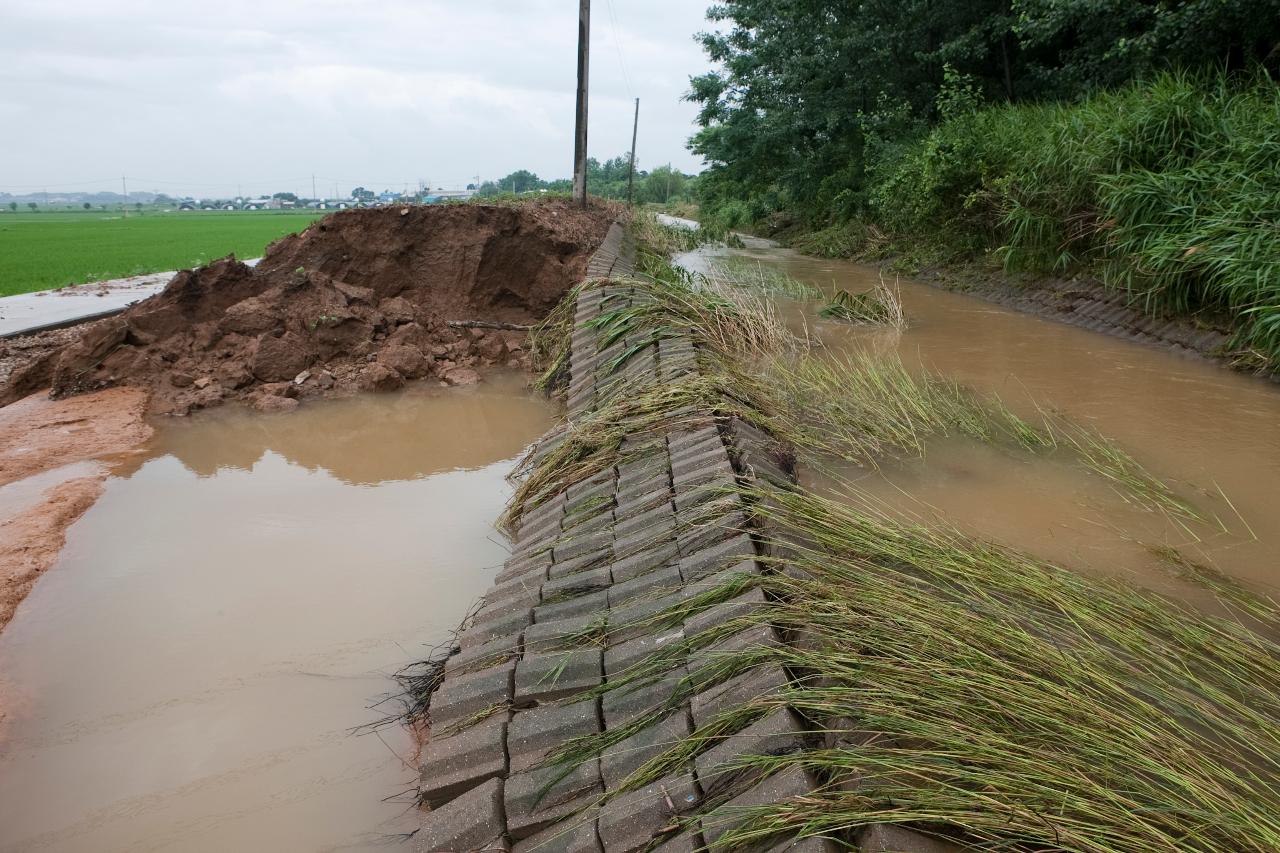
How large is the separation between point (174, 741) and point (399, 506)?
69.6 inches

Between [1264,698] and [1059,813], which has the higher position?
[1059,813]

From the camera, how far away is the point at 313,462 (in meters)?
4.63

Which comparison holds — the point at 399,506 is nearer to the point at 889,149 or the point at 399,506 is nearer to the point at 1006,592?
the point at 1006,592

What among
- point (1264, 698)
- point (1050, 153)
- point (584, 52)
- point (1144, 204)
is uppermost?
point (584, 52)

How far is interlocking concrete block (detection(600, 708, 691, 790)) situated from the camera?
161 cm

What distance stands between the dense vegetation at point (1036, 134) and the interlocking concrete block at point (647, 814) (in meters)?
5.72

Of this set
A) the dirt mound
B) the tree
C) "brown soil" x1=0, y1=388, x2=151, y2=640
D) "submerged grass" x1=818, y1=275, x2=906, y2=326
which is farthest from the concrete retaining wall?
the tree

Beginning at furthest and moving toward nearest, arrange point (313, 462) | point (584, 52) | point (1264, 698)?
point (584, 52)
point (313, 462)
point (1264, 698)

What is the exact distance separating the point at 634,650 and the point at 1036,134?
9524 millimetres

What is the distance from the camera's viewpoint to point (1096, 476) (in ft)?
11.5

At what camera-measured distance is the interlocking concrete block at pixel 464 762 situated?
1.80 metres

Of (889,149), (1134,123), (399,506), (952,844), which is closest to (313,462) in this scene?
(399,506)

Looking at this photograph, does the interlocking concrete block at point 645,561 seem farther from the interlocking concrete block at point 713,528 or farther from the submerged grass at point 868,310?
the submerged grass at point 868,310

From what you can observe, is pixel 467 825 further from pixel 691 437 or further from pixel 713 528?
pixel 691 437
